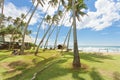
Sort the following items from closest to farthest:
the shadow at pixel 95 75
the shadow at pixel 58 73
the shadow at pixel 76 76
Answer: the shadow at pixel 76 76 → the shadow at pixel 95 75 → the shadow at pixel 58 73

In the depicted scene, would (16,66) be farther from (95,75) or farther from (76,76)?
(95,75)

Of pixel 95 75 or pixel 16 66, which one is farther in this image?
pixel 16 66

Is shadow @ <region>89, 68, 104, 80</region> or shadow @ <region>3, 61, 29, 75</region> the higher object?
shadow @ <region>3, 61, 29, 75</region>

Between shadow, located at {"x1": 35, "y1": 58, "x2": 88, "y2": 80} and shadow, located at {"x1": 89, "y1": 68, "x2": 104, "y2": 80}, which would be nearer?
shadow, located at {"x1": 89, "y1": 68, "x2": 104, "y2": 80}

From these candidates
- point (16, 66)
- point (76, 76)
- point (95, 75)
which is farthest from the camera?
point (16, 66)

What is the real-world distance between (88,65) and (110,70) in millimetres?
2572

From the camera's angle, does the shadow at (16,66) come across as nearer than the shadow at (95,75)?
No

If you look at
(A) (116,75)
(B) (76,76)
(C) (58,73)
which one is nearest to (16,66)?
(C) (58,73)

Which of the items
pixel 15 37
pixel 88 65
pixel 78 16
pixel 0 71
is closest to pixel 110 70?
pixel 88 65

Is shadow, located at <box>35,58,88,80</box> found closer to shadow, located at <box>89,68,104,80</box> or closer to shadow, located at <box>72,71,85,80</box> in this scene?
shadow, located at <box>72,71,85,80</box>

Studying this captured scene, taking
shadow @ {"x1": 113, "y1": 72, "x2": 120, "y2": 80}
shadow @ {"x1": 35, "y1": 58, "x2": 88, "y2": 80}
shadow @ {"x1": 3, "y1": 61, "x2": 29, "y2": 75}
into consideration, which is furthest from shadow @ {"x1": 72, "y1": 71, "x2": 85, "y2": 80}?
shadow @ {"x1": 3, "y1": 61, "x2": 29, "y2": 75}

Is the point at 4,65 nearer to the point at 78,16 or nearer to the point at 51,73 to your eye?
the point at 51,73

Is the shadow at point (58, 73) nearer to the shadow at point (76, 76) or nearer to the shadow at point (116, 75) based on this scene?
the shadow at point (76, 76)

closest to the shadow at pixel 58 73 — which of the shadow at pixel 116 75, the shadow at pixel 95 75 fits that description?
the shadow at pixel 95 75
